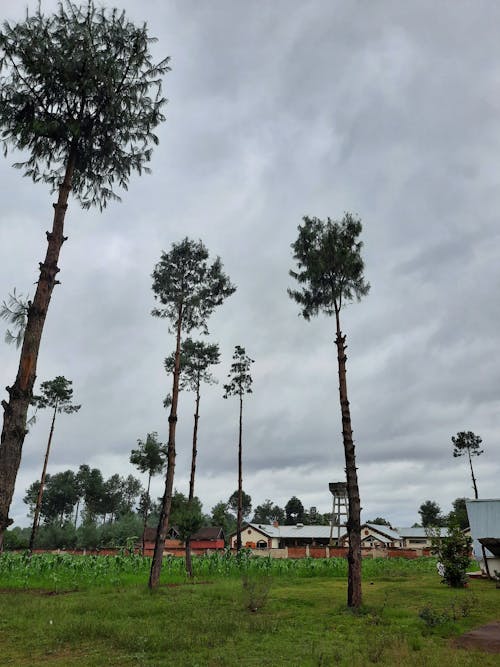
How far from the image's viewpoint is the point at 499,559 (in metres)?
23.8

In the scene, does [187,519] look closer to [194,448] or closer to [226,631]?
[194,448]

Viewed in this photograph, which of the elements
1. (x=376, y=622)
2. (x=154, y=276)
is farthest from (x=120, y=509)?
(x=376, y=622)

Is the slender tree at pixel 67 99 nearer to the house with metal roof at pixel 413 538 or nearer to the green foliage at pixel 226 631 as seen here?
the green foliage at pixel 226 631

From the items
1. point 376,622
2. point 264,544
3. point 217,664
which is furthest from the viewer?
point 264,544

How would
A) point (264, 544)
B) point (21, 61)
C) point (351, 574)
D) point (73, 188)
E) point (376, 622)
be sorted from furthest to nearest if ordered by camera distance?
point (264, 544), point (351, 574), point (376, 622), point (73, 188), point (21, 61)

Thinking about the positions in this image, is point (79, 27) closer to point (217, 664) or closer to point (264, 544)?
point (217, 664)

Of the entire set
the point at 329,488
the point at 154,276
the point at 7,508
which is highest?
the point at 154,276

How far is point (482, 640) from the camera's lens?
9.84 metres

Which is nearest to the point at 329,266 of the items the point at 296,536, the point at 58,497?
the point at 296,536

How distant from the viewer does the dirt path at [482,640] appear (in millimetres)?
9344

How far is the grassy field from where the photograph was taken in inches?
345

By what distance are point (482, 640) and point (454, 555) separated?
12.5 meters

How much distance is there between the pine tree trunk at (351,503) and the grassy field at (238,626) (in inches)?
27.3

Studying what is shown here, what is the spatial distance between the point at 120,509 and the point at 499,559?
113890 mm
